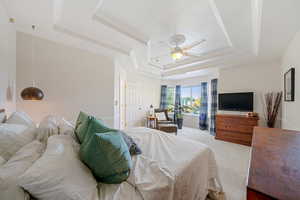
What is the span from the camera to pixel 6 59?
Result: 5.97 ft

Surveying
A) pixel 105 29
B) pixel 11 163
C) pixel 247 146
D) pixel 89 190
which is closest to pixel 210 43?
pixel 105 29

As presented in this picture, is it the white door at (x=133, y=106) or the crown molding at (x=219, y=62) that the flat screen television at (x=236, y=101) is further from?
the white door at (x=133, y=106)

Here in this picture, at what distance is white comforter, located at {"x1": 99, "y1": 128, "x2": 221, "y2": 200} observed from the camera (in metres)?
0.87

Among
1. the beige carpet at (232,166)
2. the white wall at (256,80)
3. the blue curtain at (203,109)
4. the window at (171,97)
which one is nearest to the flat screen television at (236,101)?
the white wall at (256,80)

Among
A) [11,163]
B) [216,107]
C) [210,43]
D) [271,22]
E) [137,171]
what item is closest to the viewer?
[11,163]

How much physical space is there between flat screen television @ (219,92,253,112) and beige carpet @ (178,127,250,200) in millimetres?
1079

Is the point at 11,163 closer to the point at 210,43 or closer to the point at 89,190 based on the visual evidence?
the point at 89,190

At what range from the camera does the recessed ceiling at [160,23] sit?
1.68 m

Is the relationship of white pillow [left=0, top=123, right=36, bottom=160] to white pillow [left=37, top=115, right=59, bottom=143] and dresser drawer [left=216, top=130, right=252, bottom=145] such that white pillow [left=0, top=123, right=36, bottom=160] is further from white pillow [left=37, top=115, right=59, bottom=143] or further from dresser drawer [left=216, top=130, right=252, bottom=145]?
dresser drawer [left=216, top=130, right=252, bottom=145]

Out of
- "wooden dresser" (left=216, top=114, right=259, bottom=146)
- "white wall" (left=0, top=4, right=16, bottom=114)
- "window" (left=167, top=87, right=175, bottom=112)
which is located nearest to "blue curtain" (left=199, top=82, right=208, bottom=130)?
"wooden dresser" (left=216, top=114, right=259, bottom=146)

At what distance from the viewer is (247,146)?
3.36 meters

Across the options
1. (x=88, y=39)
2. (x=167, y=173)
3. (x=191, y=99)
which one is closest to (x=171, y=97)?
(x=191, y=99)

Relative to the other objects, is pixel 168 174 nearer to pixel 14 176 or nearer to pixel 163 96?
pixel 14 176

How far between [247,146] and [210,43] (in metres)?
2.87
